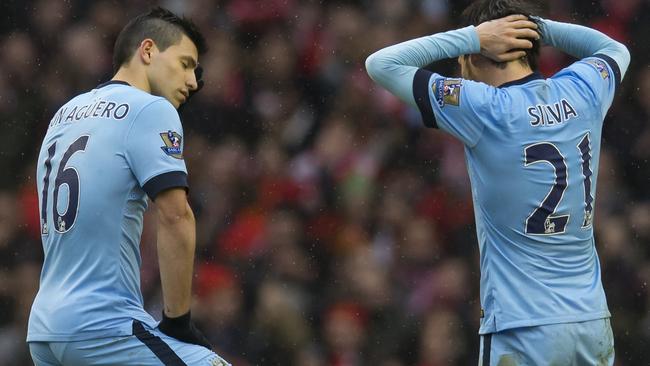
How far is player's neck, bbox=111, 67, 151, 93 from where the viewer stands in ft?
14.5

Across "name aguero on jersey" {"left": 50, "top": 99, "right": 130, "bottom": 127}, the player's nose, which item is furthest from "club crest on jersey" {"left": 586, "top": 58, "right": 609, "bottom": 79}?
"name aguero on jersey" {"left": 50, "top": 99, "right": 130, "bottom": 127}

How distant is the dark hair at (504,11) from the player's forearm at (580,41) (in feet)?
0.41

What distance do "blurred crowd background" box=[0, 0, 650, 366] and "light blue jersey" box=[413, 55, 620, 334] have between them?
3628 mm

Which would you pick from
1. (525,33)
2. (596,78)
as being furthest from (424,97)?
(596,78)

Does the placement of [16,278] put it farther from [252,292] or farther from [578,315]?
[578,315]

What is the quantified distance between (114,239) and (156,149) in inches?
13.6

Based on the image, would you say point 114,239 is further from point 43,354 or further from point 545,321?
point 545,321

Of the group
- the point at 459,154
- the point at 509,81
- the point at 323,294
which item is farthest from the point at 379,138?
the point at 509,81

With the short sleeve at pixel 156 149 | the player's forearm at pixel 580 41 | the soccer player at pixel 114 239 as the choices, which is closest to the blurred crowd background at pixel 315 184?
the player's forearm at pixel 580 41

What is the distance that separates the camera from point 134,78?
4.43m

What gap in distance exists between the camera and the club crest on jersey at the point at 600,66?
14.7 feet

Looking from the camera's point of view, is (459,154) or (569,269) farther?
(459,154)

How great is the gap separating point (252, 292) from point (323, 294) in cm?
49

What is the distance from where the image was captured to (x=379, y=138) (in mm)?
8547
